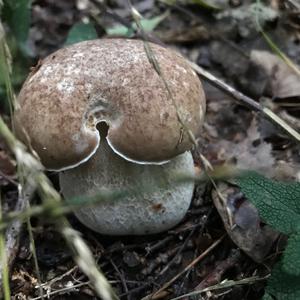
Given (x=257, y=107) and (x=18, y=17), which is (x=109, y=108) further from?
(x=18, y=17)

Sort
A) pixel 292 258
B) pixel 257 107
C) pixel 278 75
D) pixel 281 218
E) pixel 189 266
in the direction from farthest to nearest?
pixel 278 75 < pixel 257 107 < pixel 189 266 < pixel 281 218 < pixel 292 258

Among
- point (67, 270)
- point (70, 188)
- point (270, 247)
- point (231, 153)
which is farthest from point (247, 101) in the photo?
point (67, 270)

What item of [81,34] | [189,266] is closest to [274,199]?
[189,266]

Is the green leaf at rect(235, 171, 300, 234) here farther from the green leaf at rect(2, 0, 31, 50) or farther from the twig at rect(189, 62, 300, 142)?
the green leaf at rect(2, 0, 31, 50)

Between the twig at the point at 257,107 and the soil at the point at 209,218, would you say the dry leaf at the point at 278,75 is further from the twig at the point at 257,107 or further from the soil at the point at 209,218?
the twig at the point at 257,107

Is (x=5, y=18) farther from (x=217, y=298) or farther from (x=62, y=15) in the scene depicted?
(x=217, y=298)
